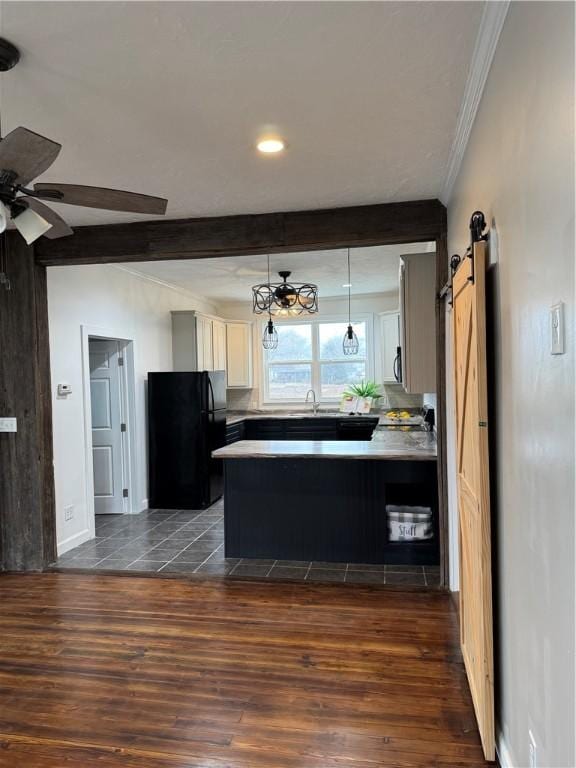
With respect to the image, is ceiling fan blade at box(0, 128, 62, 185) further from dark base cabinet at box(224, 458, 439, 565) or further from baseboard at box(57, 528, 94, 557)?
baseboard at box(57, 528, 94, 557)

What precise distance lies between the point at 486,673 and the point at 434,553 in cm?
223

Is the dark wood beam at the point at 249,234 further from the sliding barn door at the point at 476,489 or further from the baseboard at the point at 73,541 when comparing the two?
the baseboard at the point at 73,541

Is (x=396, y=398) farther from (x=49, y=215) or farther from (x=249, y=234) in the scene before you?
(x=49, y=215)

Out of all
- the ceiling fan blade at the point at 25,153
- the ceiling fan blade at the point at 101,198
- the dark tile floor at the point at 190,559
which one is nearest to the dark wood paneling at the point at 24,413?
the dark tile floor at the point at 190,559

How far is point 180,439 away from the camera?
6.03 meters

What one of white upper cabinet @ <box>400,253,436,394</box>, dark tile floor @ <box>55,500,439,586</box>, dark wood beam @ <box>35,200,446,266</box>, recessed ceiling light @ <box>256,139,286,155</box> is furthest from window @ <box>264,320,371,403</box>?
recessed ceiling light @ <box>256,139,286,155</box>

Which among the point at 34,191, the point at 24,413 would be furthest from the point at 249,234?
the point at 24,413

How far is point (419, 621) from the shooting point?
3143 mm

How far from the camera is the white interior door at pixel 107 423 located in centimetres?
580

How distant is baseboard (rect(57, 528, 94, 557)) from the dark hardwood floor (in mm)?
764

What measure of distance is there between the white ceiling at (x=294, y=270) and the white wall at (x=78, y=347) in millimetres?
390

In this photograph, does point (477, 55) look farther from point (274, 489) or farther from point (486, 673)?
point (274, 489)

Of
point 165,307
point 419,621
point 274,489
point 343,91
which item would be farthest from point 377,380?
point 343,91

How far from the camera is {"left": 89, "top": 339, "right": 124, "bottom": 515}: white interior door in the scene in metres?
5.80
